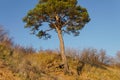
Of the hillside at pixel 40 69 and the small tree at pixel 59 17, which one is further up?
the small tree at pixel 59 17

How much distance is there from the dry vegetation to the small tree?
7.29ft

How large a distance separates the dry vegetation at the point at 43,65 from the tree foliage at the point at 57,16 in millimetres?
2890

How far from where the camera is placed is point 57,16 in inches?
1032

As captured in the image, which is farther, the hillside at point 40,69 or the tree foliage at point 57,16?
the tree foliage at point 57,16

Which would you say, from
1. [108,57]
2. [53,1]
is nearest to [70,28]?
[53,1]

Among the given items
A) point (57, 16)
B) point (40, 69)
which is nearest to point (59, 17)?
point (57, 16)

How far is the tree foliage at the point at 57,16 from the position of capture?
82.7 feet

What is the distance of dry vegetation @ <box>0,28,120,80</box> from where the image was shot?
14281 millimetres

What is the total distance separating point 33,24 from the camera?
26.6m

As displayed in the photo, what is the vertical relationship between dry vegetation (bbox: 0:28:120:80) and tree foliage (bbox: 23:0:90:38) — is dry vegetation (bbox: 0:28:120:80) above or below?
below

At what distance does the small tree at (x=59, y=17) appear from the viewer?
82.8 ft

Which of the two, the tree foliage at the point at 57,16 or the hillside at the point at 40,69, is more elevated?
the tree foliage at the point at 57,16

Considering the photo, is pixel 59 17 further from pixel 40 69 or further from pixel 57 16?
pixel 40 69

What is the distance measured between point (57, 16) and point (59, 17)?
0.26m
